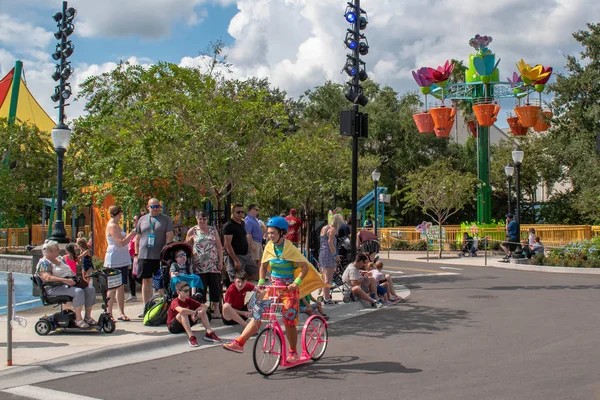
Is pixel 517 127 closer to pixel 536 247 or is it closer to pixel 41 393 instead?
pixel 536 247

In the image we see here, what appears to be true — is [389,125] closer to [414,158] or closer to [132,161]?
[414,158]

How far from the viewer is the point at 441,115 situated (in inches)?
1260

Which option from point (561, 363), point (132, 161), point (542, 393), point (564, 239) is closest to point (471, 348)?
point (561, 363)

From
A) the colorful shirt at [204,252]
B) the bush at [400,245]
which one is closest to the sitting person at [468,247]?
the bush at [400,245]

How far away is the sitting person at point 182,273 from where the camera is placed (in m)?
9.21

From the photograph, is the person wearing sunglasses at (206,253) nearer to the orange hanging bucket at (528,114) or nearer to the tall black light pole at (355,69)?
the tall black light pole at (355,69)

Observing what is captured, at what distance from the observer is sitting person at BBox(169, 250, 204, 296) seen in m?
9.21

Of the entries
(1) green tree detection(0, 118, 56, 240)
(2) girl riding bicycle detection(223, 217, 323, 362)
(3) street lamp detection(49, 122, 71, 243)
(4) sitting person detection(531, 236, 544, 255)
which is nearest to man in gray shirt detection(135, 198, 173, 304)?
(2) girl riding bicycle detection(223, 217, 323, 362)

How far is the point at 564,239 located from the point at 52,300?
29396 mm

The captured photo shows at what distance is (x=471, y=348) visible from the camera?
8.53 meters

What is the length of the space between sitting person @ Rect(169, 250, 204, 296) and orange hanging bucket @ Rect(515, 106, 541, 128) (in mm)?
25249

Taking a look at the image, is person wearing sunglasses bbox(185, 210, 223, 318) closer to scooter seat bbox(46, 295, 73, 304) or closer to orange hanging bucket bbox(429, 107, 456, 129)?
scooter seat bbox(46, 295, 73, 304)

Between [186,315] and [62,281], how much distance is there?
5.99 feet

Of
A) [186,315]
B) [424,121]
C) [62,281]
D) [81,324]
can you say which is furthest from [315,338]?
A: [424,121]
